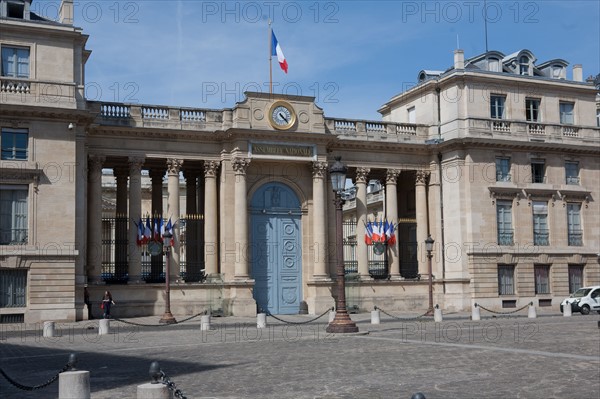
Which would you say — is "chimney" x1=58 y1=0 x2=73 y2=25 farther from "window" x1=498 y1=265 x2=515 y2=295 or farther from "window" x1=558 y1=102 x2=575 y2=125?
"window" x1=558 y1=102 x2=575 y2=125

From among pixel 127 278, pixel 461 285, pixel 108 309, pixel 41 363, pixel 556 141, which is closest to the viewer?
pixel 41 363

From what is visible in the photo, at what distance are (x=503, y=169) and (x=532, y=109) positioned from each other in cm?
456

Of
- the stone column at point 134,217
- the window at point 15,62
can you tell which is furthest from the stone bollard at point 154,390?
the stone column at point 134,217

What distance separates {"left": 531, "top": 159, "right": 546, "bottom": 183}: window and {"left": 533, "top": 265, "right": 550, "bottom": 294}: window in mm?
5113

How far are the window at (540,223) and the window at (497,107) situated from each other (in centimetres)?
548

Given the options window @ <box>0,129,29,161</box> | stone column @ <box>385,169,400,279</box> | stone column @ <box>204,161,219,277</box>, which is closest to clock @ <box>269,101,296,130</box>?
stone column @ <box>204,161,219,277</box>

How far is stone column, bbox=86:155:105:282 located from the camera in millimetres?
37969

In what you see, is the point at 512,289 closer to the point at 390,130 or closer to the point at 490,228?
the point at 490,228

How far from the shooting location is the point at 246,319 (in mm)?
36969

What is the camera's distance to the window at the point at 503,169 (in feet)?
148

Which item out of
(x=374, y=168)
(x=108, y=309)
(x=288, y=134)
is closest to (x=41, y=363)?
(x=108, y=309)

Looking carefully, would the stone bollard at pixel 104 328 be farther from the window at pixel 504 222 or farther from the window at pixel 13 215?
the window at pixel 504 222

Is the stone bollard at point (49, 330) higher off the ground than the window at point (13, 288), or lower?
lower

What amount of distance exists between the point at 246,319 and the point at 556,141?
2194 centimetres
